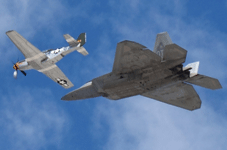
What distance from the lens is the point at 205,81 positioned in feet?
94.3

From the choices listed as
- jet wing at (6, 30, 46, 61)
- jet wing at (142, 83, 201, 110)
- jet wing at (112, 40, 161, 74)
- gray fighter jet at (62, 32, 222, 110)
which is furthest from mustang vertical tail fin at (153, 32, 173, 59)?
jet wing at (6, 30, 46, 61)

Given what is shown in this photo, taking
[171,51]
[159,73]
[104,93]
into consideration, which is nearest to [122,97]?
[104,93]

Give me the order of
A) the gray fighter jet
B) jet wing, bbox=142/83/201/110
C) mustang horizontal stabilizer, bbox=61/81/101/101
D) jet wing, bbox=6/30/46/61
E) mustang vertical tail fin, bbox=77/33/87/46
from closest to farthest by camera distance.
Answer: the gray fighter jet
mustang horizontal stabilizer, bbox=61/81/101/101
jet wing, bbox=142/83/201/110
jet wing, bbox=6/30/46/61
mustang vertical tail fin, bbox=77/33/87/46

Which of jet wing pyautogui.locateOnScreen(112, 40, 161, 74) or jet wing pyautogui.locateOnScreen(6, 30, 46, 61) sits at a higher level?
jet wing pyautogui.locateOnScreen(6, 30, 46, 61)

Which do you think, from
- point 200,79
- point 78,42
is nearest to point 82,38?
point 78,42

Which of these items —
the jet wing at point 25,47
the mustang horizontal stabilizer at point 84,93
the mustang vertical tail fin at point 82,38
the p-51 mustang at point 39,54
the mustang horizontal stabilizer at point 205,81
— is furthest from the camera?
the mustang vertical tail fin at point 82,38

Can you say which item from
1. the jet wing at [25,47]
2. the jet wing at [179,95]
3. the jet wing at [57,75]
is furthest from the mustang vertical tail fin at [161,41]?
the jet wing at [57,75]

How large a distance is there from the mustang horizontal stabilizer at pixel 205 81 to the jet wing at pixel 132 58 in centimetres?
507

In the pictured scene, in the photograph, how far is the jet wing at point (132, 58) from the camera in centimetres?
2395

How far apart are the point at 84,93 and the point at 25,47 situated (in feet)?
108

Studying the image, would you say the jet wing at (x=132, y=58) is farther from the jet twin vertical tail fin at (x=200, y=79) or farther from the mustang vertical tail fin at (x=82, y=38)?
the mustang vertical tail fin at (x=82, y=38)

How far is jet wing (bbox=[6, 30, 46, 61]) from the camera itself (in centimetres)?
5713

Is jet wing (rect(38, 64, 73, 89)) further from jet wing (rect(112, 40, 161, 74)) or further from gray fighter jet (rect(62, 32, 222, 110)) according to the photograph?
jet wing (rect(112, 40, 161, 74))

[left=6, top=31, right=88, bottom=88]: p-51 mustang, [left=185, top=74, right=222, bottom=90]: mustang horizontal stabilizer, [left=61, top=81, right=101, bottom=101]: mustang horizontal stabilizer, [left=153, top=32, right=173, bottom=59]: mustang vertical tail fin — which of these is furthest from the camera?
[left=6, top=31, right=88, bottom=88]: p-51 mustang
